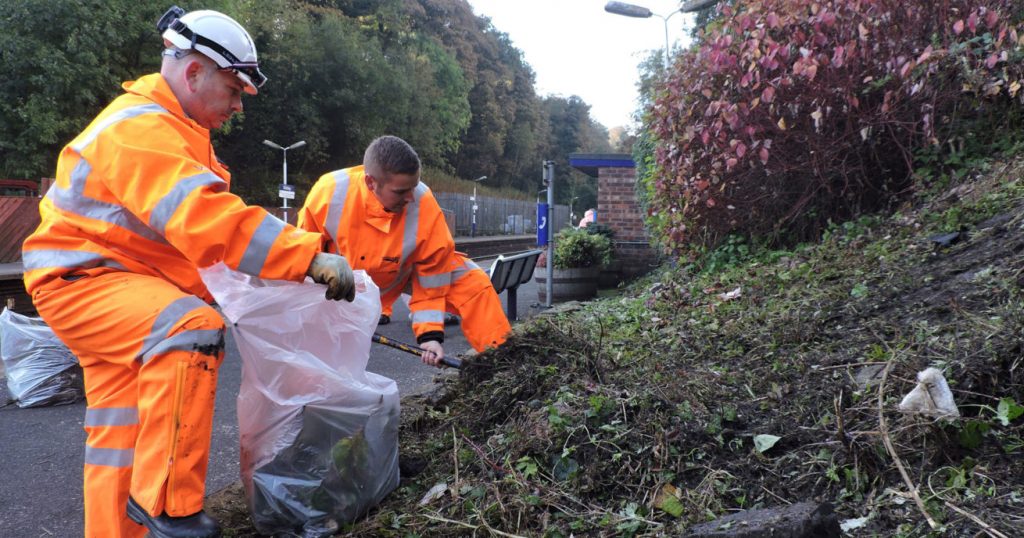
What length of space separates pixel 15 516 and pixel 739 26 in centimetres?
585

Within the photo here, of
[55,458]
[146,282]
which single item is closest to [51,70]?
[55,458]

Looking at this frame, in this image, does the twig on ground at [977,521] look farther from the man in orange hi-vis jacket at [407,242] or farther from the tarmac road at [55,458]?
the tarmac road at [55,458]

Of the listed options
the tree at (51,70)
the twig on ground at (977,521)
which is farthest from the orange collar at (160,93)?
the tree at (51,70)

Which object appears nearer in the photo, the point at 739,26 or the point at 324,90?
the point at 739,26

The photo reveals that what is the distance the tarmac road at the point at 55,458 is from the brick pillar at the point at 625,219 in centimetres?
606

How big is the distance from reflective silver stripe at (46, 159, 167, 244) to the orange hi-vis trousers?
0.17 metres

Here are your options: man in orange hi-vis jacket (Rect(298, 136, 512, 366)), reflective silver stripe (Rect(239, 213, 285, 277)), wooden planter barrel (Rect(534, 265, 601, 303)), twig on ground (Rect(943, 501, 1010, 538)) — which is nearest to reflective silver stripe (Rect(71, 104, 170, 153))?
reflective silver stripe (Rect(239, 213, 285, 277))

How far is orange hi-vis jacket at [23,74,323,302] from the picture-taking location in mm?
2146

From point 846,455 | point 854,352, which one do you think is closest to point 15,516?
point 846,455

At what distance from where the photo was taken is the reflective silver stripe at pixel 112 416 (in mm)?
2248

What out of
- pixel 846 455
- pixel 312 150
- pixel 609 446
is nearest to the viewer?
pixel 846 455

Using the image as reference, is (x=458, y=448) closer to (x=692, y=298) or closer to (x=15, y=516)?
(x=15, y=516)

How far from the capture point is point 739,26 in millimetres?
6031

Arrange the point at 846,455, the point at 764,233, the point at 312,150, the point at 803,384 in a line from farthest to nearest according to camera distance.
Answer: the point at 312,150 → the point at 764,233 → the point at 803,384 → the point at 846,455
